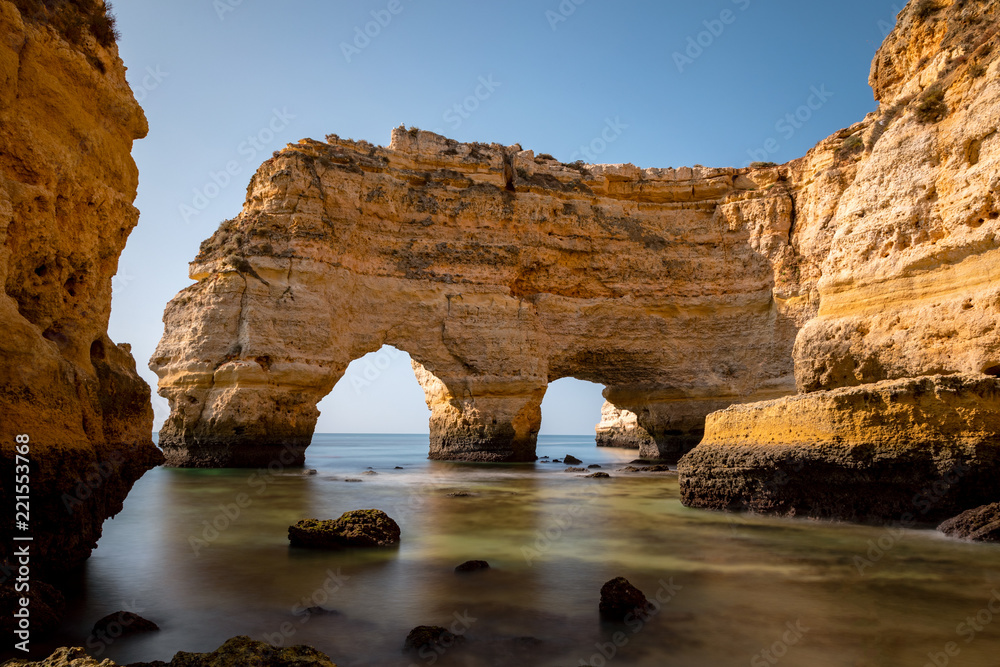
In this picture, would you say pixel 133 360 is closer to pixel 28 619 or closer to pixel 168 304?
pixel 28 619

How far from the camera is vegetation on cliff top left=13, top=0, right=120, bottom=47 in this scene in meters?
5.28

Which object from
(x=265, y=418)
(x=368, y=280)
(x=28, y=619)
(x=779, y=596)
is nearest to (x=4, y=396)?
(x=28, y=619)

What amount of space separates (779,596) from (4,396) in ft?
19.1

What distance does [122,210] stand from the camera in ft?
20.7

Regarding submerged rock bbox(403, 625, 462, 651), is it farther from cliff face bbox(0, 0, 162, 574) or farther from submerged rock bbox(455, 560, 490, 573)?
cliff face bbox(0, 0, 162, 574)

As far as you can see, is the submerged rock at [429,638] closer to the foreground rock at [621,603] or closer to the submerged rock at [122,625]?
the foreground rock at [621,603]

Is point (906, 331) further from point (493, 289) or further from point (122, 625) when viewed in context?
point (493, 289)

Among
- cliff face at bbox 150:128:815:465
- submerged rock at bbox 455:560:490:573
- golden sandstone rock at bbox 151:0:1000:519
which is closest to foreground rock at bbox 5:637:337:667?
submerged rock at bbox 455:560:490:573

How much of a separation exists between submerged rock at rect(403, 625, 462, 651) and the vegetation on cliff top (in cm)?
574

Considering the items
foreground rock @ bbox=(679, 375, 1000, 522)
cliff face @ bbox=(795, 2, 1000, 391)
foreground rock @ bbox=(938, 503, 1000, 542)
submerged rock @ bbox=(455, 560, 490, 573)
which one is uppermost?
cliff face @ bbox=(795, 2, 1000, 391)

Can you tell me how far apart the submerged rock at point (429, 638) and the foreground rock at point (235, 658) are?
0.96m

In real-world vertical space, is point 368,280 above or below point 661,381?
above

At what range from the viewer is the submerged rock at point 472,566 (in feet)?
19.4

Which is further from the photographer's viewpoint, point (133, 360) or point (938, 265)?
point (938, 265)
